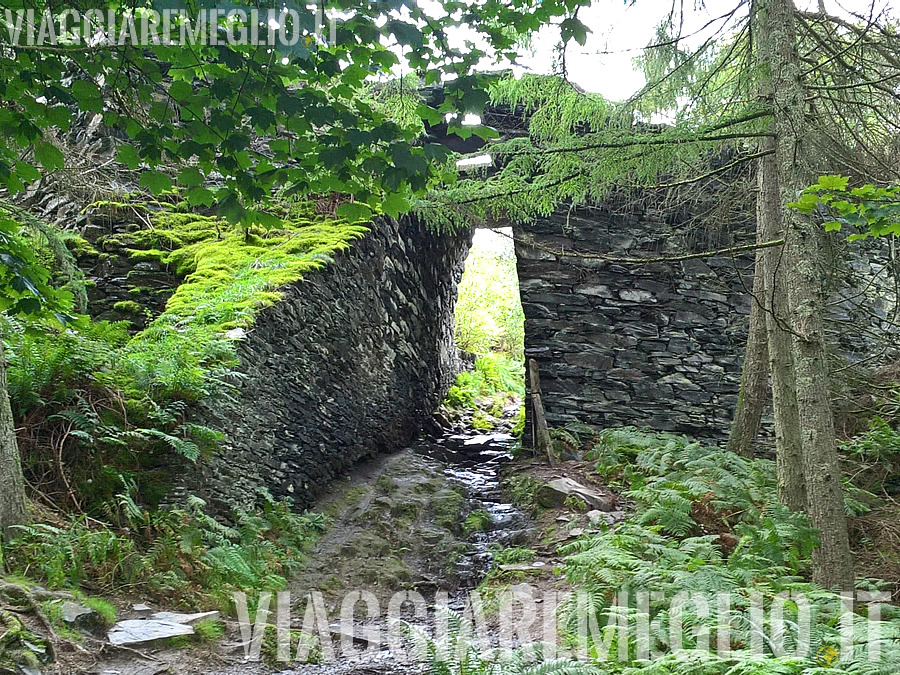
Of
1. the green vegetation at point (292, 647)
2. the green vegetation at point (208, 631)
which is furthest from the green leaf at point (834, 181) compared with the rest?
the green vegetation at point (208, 631)

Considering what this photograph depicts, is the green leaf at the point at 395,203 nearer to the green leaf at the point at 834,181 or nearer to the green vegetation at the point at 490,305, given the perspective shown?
the green leaf at the point at 834,181

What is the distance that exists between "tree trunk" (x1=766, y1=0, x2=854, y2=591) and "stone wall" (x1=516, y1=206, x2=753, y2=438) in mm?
4486

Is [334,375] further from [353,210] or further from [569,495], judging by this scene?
[353,210]

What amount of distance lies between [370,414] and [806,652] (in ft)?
20.3

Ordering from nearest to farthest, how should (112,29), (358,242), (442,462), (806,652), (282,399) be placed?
1. (806,652)
2. (112,29)
3. (282,399)
4. (358,242)
5. (442,462)

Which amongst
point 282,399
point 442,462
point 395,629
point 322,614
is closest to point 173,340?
point 282,399

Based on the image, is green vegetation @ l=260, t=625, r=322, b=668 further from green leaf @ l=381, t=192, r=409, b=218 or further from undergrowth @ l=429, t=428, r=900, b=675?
green leaf @ l=381, t=192, r=409, b=218

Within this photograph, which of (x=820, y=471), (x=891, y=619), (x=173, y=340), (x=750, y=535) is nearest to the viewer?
(x=891, y=619)

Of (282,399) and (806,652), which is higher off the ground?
(282,399)

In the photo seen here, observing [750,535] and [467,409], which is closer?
[750,535]

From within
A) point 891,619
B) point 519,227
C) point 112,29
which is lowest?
point 891,619

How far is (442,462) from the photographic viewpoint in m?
9.24

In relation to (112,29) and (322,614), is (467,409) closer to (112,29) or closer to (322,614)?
(322,614)

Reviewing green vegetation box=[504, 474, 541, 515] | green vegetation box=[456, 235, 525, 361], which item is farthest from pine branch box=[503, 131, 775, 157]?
green vegetation box=[456, 235, 525, 361]
